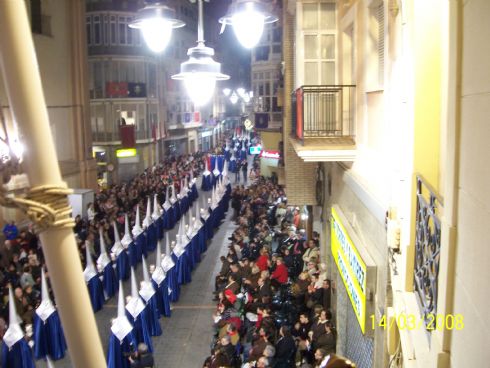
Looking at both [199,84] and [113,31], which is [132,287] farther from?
[113,31]

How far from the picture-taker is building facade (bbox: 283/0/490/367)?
3145mm

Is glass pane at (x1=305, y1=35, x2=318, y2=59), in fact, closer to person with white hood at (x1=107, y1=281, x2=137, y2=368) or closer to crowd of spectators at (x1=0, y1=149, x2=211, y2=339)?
person with white hood at (x1=107, y1=281, x2=137, y2=368)

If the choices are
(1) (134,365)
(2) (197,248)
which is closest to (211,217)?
(2) (197,248)

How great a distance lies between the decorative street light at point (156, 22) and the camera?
747cm

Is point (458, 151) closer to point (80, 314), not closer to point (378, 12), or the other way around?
point (80, 314)

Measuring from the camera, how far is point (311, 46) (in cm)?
1266

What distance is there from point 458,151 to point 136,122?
39.4 meters

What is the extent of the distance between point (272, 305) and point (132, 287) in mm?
3332

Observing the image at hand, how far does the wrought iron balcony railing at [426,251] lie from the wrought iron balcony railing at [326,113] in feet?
18.6

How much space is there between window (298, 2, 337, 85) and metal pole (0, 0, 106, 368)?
435 inches

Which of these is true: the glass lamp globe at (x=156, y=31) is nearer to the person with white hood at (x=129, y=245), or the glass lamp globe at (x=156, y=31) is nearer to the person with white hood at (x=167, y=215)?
the person with white hood at (x=129, y=245)

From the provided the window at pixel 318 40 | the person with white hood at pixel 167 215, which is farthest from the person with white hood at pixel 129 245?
the window at pixel 318 40

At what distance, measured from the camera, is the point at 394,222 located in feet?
20.4

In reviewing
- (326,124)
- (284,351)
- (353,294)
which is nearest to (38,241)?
(284,351)
